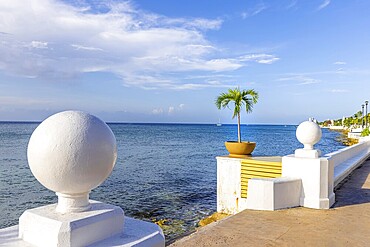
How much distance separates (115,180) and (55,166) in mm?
19745

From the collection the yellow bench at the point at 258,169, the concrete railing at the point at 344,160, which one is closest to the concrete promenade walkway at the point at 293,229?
the concrete railing at the point at 344,160

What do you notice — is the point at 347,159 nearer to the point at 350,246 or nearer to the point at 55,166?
the point at 350,246

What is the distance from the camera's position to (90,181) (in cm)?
167

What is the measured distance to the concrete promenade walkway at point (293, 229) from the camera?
4070mm

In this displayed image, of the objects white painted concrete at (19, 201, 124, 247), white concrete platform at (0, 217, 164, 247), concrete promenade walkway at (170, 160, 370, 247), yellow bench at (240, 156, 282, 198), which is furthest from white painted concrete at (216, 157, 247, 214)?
white painted concrete at (19, 201, 124, 247)

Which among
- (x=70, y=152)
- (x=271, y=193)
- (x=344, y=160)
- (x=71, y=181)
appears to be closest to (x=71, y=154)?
(x=70, y=152)

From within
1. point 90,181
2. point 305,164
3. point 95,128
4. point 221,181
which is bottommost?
point 221,181

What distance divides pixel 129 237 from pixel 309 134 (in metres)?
4.94

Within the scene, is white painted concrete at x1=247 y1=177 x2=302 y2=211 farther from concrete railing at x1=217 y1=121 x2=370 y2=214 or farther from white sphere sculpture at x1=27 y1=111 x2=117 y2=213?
white sphere sculpture at x1=27 y1=111 x2=117 y2=213

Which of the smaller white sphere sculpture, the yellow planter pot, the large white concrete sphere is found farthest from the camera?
the yellow planter pot

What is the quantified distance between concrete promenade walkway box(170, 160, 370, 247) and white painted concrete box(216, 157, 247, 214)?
9.54ft

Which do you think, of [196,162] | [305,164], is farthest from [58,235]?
[196,162]

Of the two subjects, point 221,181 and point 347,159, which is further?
point 347,159

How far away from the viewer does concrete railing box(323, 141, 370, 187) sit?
7647 mm
